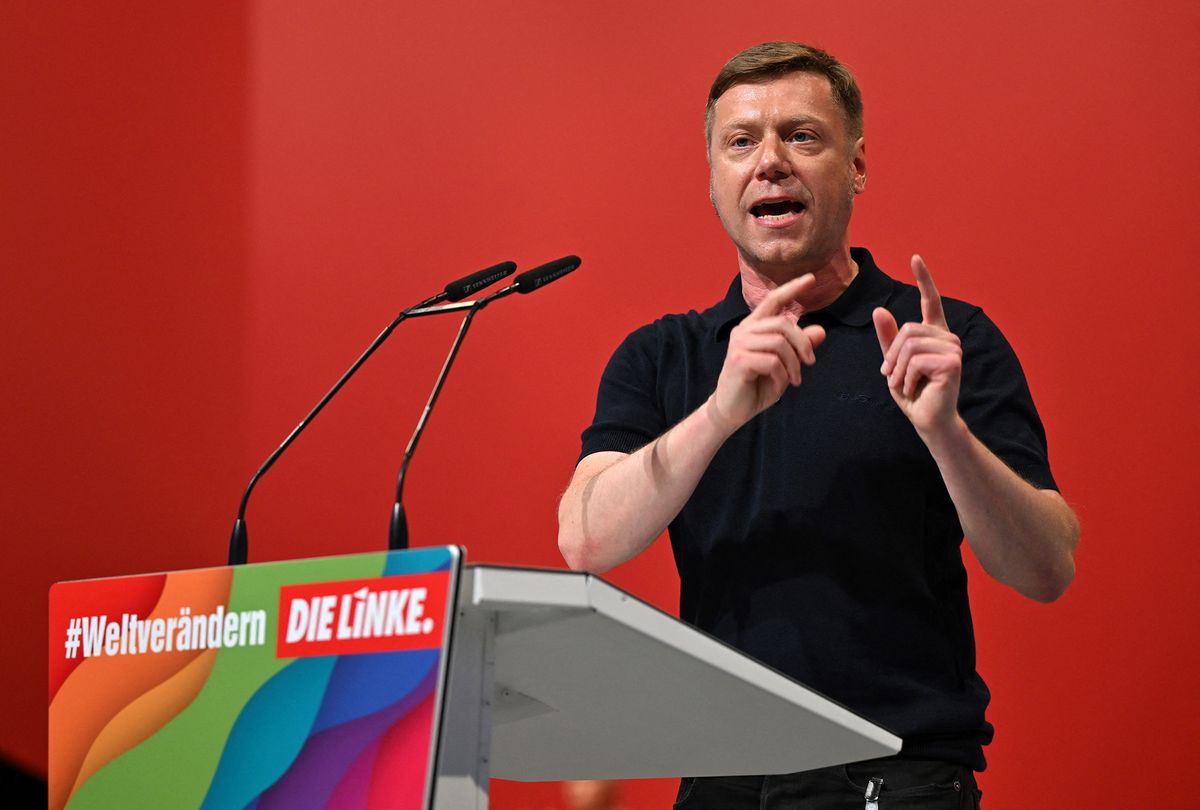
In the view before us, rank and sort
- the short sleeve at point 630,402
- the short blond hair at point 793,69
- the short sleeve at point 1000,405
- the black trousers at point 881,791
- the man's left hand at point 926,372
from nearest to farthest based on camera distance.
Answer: the man's left hand at point 926,372, the black trousers at point 881,791, the short sleeve at point 1000,405, the short sleeve at point 630,402, the short blond hair at point 793,69

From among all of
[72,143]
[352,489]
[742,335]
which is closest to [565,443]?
[352,489]

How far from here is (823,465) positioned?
1.45 metres

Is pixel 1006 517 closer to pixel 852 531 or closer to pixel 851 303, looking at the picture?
pixel 852 531

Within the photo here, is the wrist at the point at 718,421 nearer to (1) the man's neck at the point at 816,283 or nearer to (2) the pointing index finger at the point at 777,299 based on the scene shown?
(2) the pointing index finger at the point at 777,299

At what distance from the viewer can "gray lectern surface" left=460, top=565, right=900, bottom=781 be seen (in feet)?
2.81

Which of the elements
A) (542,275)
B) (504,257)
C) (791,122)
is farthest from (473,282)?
(504,257)

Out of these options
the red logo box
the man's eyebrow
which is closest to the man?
the man's eyebrow

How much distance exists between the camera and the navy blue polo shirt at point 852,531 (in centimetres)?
136

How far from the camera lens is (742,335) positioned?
3.99 feet

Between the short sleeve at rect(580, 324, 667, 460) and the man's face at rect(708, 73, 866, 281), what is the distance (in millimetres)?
183

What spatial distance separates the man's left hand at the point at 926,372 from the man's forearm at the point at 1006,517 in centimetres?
3

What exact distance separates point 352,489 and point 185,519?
0.38 meters

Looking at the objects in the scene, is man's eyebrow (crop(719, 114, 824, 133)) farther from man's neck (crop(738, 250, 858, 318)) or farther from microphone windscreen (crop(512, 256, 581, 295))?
microphone windscreen (crop(512, 256, 581, 295))

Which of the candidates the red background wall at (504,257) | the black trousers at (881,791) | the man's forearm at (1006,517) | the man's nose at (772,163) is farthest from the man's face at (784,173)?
the red background wall at (504,257)
